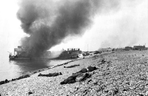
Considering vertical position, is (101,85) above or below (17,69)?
above

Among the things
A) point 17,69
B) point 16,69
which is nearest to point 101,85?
point 17,69

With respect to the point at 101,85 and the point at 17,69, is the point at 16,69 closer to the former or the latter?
the point at 17,69

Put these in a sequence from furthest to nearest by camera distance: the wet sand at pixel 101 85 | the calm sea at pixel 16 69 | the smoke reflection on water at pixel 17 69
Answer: the calm sea at pixel 16 69 < the smoke reflection on water at pixel 17 69 < the wet sand at pixel 101 85

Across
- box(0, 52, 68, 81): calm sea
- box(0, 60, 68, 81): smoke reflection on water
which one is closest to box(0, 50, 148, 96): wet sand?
box(0, 60, 68, 81): smoke reflection on water

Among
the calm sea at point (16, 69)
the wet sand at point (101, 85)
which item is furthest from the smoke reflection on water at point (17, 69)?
the wet sand at point (101, 85)

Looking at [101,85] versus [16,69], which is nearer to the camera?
[101,85]

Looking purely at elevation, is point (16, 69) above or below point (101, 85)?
below

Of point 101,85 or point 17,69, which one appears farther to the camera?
point 17,69

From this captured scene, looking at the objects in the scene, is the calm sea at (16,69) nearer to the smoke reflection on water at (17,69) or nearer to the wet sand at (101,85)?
the smoke reflection on water at (17,69)

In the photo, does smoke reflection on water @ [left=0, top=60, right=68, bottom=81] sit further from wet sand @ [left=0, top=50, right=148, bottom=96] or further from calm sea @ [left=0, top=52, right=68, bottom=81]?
wet sand @ [left=0, top=50, right=148, bottom=96]

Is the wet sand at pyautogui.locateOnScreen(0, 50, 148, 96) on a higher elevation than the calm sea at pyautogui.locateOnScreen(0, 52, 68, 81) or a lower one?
higher

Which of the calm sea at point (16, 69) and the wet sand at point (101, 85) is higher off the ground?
the wet sand at point (101, 85)

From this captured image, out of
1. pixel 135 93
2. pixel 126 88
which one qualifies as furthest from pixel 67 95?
pixel 135 93

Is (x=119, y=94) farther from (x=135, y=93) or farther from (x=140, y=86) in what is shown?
(x=140, y=86)
